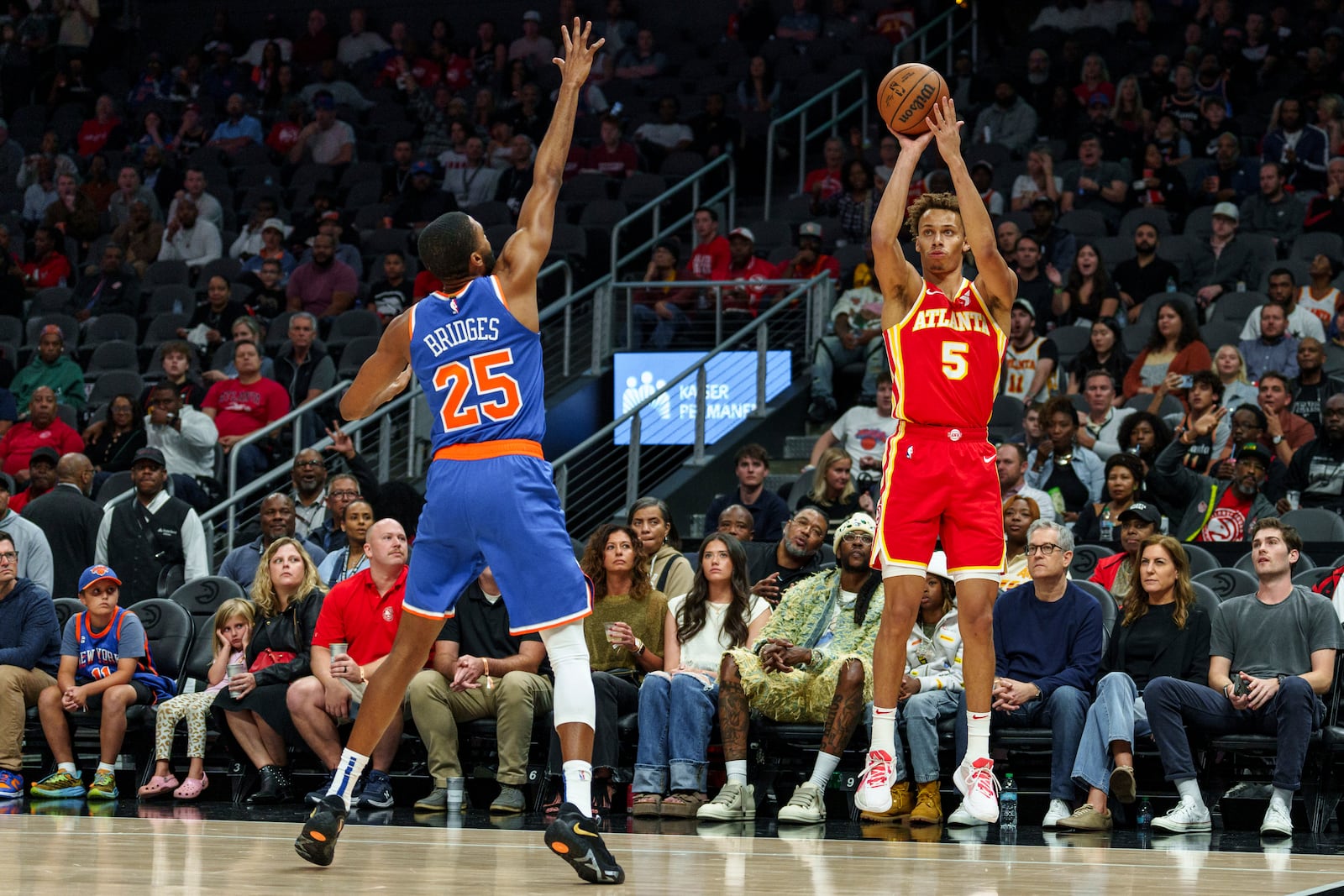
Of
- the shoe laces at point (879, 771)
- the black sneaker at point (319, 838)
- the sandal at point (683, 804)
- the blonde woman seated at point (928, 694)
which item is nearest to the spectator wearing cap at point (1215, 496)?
the blonde woman seated at point (928, 694)

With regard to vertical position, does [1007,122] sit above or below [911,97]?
above

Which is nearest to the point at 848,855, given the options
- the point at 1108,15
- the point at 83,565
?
the point at 83,565

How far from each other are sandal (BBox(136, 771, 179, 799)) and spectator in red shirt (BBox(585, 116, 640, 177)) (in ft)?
28.2

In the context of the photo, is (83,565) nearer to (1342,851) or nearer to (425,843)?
(425,843)

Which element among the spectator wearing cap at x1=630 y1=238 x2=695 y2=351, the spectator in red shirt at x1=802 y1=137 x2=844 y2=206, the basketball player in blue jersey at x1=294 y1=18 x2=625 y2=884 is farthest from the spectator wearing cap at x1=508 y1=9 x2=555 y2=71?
the basketball player in blue jersey at x1=294 y1=18 x2=625 y2=884

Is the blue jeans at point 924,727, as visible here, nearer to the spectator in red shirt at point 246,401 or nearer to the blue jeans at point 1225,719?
the blue jeans at point 1225,719

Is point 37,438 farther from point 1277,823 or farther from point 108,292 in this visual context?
point 1277,823

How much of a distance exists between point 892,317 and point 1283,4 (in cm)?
1136

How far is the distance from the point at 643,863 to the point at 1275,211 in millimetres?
9417

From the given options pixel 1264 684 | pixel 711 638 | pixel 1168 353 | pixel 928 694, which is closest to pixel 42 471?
pixel 711 638

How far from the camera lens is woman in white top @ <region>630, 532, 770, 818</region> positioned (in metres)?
7.12

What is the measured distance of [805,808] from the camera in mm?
6812

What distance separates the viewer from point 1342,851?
5.68 meters

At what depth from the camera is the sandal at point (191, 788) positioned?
25.9 feet
